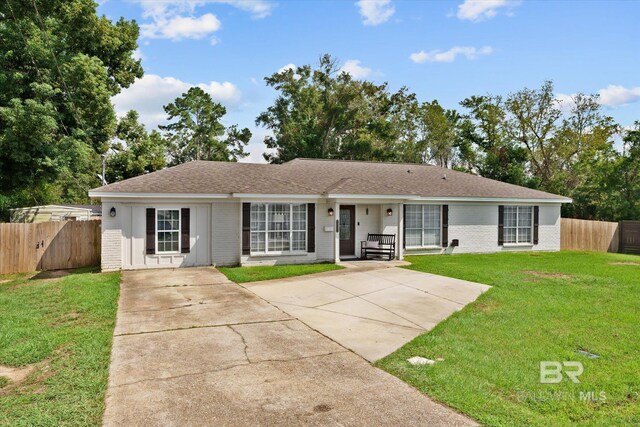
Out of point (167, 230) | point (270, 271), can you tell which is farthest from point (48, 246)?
point (270, 271)

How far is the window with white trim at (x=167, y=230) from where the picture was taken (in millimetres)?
12625

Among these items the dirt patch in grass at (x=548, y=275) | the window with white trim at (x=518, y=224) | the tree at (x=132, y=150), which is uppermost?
the tree at (x=132, y=150)

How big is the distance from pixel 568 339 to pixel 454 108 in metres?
35.4

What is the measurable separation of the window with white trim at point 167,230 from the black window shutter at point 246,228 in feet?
6.80

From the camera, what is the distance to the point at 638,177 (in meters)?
23.9

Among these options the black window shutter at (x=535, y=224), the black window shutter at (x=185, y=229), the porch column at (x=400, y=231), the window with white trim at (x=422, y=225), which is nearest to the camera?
the black window shutter at (x=185, y=229)

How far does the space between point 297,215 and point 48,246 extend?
8.20 metres

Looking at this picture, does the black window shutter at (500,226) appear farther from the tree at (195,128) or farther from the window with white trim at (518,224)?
the tree at (195,128)

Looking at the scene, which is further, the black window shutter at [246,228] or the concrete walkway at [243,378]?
the black window shutter at [246,228]

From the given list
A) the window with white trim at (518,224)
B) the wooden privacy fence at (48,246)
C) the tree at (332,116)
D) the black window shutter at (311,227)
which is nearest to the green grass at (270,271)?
the black window shutter at (311,227)

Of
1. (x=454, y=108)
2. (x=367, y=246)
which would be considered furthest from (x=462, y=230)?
(x=454, y=108)

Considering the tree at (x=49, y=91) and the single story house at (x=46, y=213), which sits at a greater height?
the tree at (x=49, y=91)

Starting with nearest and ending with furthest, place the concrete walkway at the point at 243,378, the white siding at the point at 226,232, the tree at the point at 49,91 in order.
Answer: the concrete walkway at the point at 243,378 → the white siding at the point at 226,232 → the tree at the point at 49,91

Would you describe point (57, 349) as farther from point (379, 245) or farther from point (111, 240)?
point (379, 245)
